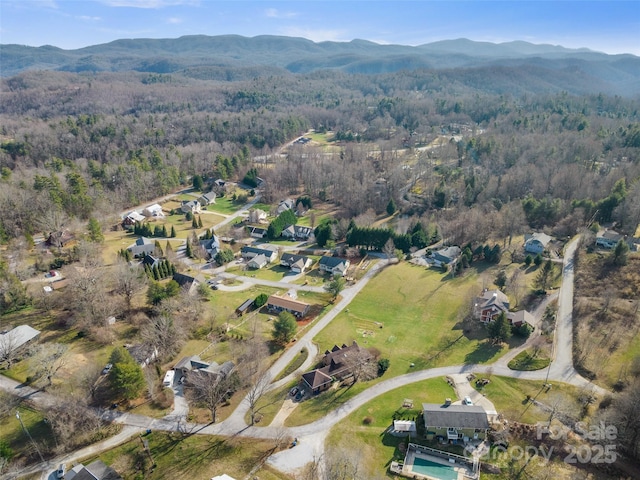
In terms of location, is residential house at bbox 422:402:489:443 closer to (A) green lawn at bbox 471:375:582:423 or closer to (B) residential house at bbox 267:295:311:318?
(A) green lawn at bbox 471:375:582:423

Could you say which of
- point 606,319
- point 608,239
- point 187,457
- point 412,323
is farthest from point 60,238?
point 608,239

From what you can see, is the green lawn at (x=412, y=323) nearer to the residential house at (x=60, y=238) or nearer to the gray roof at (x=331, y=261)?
the gray roof at (x=331, y=261)

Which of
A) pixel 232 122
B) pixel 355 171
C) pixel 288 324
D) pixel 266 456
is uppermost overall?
pixel 232 122

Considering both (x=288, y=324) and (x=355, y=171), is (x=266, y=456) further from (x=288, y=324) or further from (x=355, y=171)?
(x=355, y=171)

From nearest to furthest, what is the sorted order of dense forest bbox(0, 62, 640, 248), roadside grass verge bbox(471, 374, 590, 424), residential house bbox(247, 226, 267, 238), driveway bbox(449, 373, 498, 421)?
roadside grass verge bbox(471, 374, 590, 424), driveway bbox(449, 373, 498, 421), dense forest bbox(0, 62, 640, 248), residential house bbox(247, 226, 267, 238)

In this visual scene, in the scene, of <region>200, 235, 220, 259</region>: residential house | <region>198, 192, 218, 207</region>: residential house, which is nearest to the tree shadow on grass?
<region>200, 235, 220, 259</region>: residential house

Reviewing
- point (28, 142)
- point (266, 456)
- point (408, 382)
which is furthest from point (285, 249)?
point (28, 142)

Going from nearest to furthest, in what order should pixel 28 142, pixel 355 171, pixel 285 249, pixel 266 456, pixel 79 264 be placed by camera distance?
pixel 266 456, pixel 79 264, pixel 285 249, pixel 355 171, pixel 28 142
